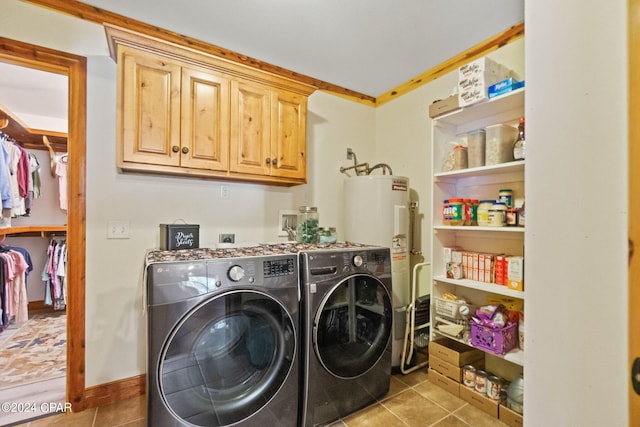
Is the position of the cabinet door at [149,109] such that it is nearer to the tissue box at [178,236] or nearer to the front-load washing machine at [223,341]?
the tissue box at [178,236]

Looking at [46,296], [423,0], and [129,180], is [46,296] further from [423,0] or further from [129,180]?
[423,0]

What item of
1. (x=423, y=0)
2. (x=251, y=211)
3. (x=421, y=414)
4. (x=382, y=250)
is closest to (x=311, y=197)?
(x=251, y=211)

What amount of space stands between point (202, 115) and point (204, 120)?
0.10ft

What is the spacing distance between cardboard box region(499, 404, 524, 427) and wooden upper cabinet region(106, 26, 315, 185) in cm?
188

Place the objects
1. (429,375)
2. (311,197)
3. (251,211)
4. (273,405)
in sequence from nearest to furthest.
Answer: (273,405) → (429,375) → (251,211) → (311,197)

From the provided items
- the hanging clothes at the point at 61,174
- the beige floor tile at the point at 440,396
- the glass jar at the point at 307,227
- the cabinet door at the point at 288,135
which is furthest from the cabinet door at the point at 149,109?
the hanging clothes at the point at 61,174

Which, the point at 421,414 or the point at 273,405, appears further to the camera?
the point at 421,414

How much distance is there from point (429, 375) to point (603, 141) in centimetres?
207

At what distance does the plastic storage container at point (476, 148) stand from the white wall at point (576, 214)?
1432 millimetres

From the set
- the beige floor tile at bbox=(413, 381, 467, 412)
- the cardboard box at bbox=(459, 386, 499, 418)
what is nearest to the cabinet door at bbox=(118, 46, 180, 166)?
the beige floor tile at bbox=(413, 381, 467, 412)

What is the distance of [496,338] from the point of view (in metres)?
1.66

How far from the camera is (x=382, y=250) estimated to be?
1.79 m

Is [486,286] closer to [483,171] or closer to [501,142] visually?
[483,171]

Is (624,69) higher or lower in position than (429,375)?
higher
